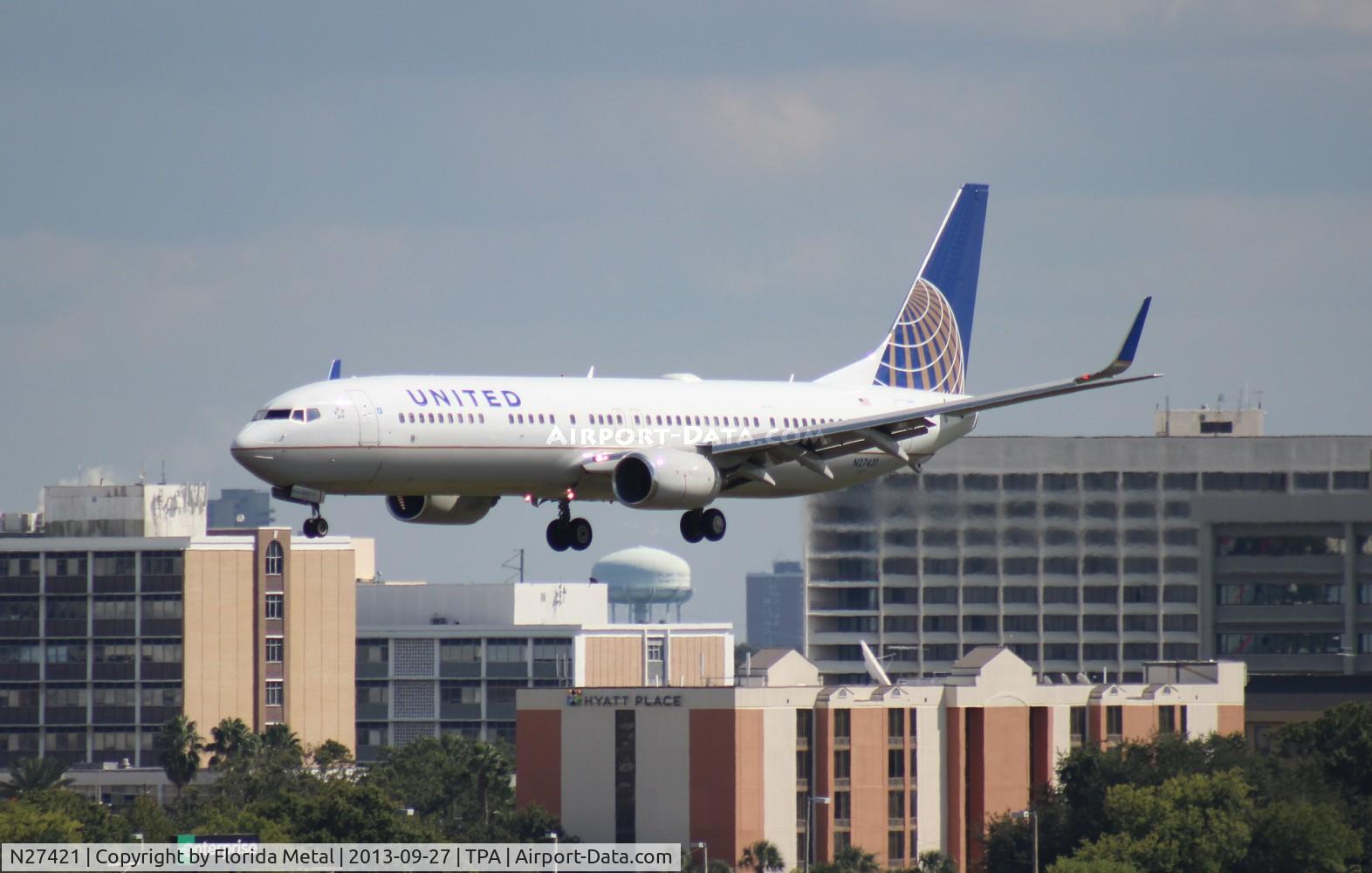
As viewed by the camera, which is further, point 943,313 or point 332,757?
point 332,757

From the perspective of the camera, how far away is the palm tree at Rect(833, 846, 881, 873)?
466 ft

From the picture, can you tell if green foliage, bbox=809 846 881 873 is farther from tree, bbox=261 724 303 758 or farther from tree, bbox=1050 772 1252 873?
tree, bbox=261 724 303 758

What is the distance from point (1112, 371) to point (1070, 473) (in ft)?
339

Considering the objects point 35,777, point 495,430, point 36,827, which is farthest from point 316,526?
point 35,777

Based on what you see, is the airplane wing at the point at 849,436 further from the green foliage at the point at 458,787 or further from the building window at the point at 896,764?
the green foliage at the point at 458,787

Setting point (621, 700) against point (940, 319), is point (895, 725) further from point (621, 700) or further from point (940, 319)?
point (940, 319)

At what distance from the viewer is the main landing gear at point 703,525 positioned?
7912 centimetres

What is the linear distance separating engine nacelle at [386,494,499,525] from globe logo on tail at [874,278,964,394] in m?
18.8

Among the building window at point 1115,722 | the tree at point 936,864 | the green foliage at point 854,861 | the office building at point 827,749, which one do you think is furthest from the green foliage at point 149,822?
the building window at point 1115,722

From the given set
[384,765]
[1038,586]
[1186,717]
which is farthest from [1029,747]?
[384,765]

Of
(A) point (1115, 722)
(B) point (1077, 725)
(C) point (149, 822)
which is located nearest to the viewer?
(C) point (149, 822)

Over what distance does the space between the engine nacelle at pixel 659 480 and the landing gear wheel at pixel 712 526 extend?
3.52 m

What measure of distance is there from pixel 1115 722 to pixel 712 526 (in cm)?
7954

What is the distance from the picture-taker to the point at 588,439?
246 ft
